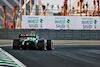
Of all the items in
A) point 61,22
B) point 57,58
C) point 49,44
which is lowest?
point 57,58

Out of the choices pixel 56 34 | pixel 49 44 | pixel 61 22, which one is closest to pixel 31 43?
pixel 49 44

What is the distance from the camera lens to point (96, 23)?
37875mm

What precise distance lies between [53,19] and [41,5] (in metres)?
11.4

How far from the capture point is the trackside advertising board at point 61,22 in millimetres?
36781

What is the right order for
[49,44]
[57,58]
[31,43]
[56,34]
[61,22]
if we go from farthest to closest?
[61,22] → [56,34] → [49,44] → [31,43] → [57,58]

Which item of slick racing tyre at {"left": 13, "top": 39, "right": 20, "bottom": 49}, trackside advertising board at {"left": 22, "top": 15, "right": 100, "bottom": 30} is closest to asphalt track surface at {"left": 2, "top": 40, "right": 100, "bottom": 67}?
slick racing tyre at {"left": 13, "top": 39, "right": 20, "bottom": 49}

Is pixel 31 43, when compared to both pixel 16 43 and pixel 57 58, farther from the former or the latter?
pixel 57 58

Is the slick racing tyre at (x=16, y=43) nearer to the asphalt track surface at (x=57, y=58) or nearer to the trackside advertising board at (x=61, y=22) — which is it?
the asphalt track surface at (x=57, y=58)

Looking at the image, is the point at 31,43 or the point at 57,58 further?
the point at 31,43

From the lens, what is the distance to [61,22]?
1462 inches

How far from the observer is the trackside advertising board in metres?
36.8

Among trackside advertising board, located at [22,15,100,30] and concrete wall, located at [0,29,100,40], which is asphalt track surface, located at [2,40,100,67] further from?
trackside advertising board, located at [22,15,100,30]

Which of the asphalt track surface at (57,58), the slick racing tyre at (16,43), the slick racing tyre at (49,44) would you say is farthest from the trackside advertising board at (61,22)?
the asphalt track surface at (57,58)

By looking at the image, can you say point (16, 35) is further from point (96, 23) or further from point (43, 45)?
point (43, 45)
